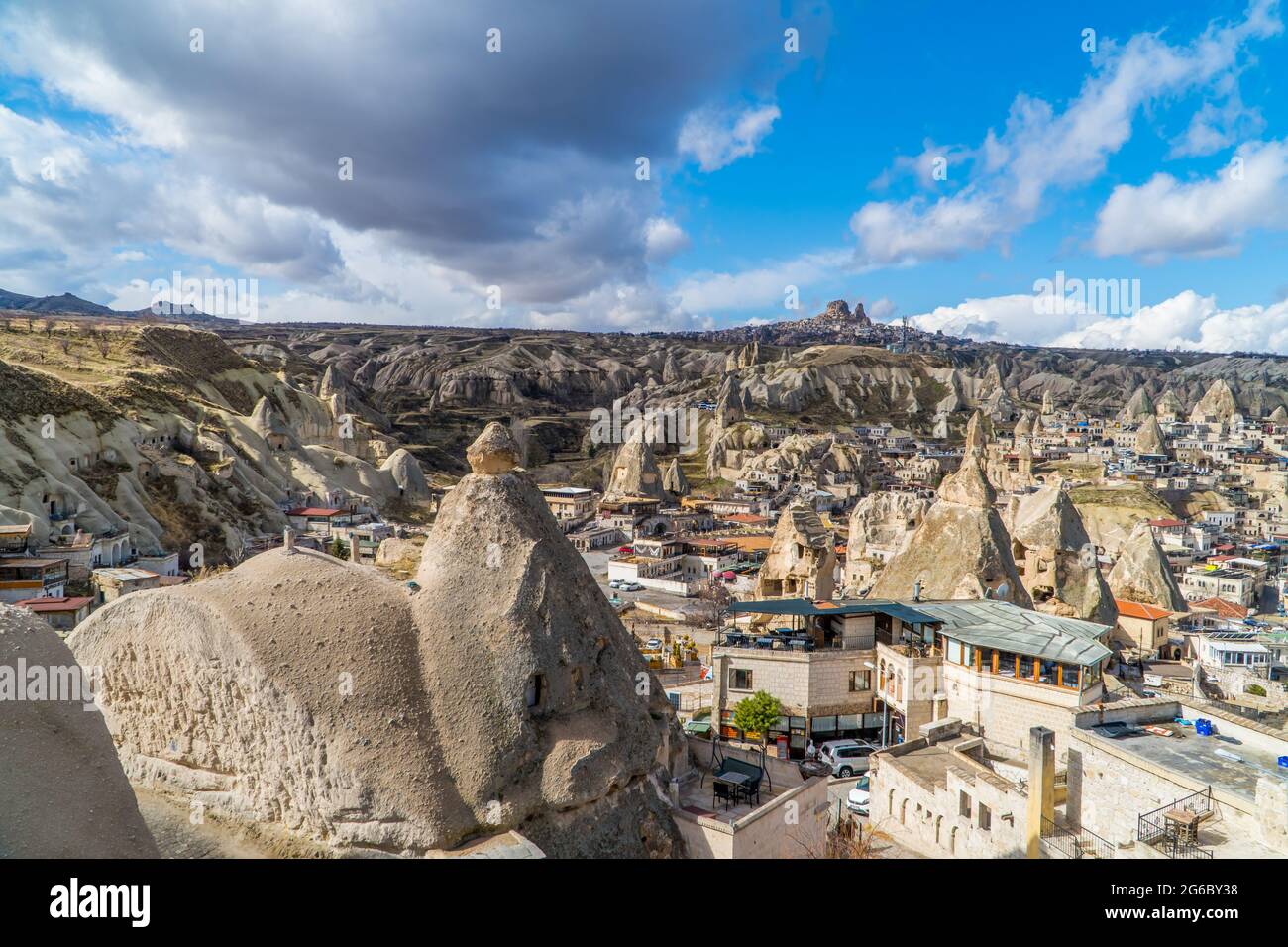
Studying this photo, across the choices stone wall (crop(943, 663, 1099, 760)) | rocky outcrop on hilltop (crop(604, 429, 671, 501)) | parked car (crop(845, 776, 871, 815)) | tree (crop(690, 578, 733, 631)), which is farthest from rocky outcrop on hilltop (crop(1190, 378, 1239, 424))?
parked car (crop(845, 776, 871, 815))

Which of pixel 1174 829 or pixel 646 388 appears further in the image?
pixel 646 388

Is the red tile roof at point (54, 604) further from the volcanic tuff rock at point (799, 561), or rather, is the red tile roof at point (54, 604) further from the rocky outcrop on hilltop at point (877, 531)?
the rocky outcrop on hilltop at point (877, 531)

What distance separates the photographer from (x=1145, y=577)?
46188 mm

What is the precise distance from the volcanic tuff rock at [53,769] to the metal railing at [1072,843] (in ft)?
44.7

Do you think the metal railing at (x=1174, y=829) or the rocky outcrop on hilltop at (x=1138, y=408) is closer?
the metal railing at (x=1174, y=829)

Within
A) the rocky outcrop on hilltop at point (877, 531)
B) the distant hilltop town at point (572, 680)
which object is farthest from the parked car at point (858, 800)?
the rocky outcrop on hilltop at point (877, 531)

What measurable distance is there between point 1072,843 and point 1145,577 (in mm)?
38402

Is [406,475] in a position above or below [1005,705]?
above

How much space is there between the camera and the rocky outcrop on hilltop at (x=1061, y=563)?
35344 mm

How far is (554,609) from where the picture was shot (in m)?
13.1

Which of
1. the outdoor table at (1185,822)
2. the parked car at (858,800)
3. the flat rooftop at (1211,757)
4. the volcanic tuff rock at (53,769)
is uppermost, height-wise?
the volcanic tuff rock at (53,769)

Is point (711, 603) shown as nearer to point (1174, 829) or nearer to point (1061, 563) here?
point (1061, 563)

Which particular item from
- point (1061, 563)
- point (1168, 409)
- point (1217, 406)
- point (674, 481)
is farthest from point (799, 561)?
point (1217, 406)
